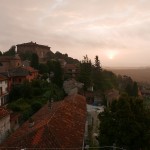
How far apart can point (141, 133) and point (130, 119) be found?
1.41 m

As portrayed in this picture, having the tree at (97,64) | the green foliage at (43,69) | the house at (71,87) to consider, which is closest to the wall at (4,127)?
the house at (71,87)

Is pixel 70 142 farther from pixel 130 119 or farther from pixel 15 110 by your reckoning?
pixel 15 110

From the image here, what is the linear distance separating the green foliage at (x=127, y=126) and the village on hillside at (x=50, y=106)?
0.71m

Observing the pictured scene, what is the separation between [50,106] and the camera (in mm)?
35000

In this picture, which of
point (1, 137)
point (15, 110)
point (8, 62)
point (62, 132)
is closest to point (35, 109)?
point (15, 110)

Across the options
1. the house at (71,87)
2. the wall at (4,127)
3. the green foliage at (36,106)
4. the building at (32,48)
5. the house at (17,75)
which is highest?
the building at (32,48)

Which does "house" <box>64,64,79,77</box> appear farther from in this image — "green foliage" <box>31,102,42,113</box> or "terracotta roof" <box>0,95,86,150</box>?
"terracotta roof" <box>0,95,86,150</box>

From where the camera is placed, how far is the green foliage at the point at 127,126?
2328 centimetres

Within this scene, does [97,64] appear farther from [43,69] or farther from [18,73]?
[18,73]

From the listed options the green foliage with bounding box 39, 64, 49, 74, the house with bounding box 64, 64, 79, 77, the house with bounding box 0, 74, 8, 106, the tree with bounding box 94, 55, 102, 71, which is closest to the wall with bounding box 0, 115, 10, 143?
the house with bounding box 0, 74, 8, 106

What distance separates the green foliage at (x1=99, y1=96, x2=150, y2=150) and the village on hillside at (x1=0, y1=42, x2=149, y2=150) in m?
0.71

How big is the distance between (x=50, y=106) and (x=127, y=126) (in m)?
13.5

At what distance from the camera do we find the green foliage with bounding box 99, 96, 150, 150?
23.3 m

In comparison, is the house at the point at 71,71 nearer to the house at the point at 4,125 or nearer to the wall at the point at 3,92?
the wall at the point at 3,92
